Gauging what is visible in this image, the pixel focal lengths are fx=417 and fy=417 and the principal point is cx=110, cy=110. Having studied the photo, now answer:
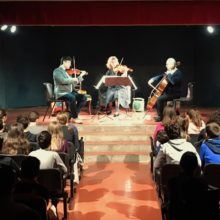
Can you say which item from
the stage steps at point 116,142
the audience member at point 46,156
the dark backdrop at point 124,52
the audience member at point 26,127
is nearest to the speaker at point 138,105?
the dark backdrop at point 124,52

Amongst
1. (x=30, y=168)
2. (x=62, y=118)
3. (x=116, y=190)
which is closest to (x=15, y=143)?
(x=62, y=118)

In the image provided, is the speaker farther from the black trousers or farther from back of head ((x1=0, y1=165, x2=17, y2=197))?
back of head ((x1=0, y1=165, x2=17, y2=197))

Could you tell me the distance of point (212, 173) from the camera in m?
4.18

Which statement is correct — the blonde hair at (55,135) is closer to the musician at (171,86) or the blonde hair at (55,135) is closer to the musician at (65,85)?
the musician at (65,85)

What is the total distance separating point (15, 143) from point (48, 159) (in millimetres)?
563

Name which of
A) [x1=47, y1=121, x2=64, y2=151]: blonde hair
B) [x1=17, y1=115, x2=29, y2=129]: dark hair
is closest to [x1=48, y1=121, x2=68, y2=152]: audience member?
[x1=47, y1=121, x2=64, y2=151]: blonde hair

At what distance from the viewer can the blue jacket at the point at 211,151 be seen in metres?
4.57

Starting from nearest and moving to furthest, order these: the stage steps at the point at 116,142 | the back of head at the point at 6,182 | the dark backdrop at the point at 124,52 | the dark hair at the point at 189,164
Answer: the back of head at the point at 6,182 → the dark hair at the point at 189,164 → the stage steps at the point at 116,142 → the dark backdrop at the point at 124,52

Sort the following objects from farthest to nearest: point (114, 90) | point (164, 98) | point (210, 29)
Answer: point (210, 29), point (114, 90), point (164, 98)

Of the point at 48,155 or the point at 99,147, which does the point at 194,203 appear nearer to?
the point at 48,155

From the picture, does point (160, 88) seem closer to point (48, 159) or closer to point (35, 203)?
point (48, 159)

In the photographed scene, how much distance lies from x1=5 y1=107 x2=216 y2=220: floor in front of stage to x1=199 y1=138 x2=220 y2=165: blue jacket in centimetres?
89

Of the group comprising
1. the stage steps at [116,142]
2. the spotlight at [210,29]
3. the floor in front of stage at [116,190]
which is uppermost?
the spotlight at [210,29]

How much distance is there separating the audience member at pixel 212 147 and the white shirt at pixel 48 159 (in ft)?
5.16
